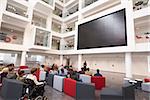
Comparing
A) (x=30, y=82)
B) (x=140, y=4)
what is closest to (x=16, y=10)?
(x=30, y=82)

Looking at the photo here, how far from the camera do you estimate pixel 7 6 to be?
12148mm

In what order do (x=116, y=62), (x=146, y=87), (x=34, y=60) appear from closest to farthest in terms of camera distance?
(x=146, y=87)
(x=116, y=62)
(x=34, y=60)

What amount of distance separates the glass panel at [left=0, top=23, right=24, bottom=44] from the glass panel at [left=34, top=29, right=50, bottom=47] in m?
2.10

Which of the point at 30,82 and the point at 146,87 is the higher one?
the point at 30,82

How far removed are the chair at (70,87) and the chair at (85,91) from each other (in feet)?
1.74

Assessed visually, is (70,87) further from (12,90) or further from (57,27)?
(57,27)

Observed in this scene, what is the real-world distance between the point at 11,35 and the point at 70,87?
11405 millimetres

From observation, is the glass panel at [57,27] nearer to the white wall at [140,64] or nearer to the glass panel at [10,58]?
the glass panel at [10,58]

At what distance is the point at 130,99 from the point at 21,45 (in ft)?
42.4

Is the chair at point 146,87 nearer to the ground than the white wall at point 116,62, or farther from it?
nearer to the ground

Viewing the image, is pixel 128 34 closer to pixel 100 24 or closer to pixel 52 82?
pixel 100 24

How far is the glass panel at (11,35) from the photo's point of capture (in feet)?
39.7

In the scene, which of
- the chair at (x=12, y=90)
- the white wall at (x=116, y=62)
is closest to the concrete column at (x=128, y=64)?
the white wall at (x=116, y=62)

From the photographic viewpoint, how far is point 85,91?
441cm
